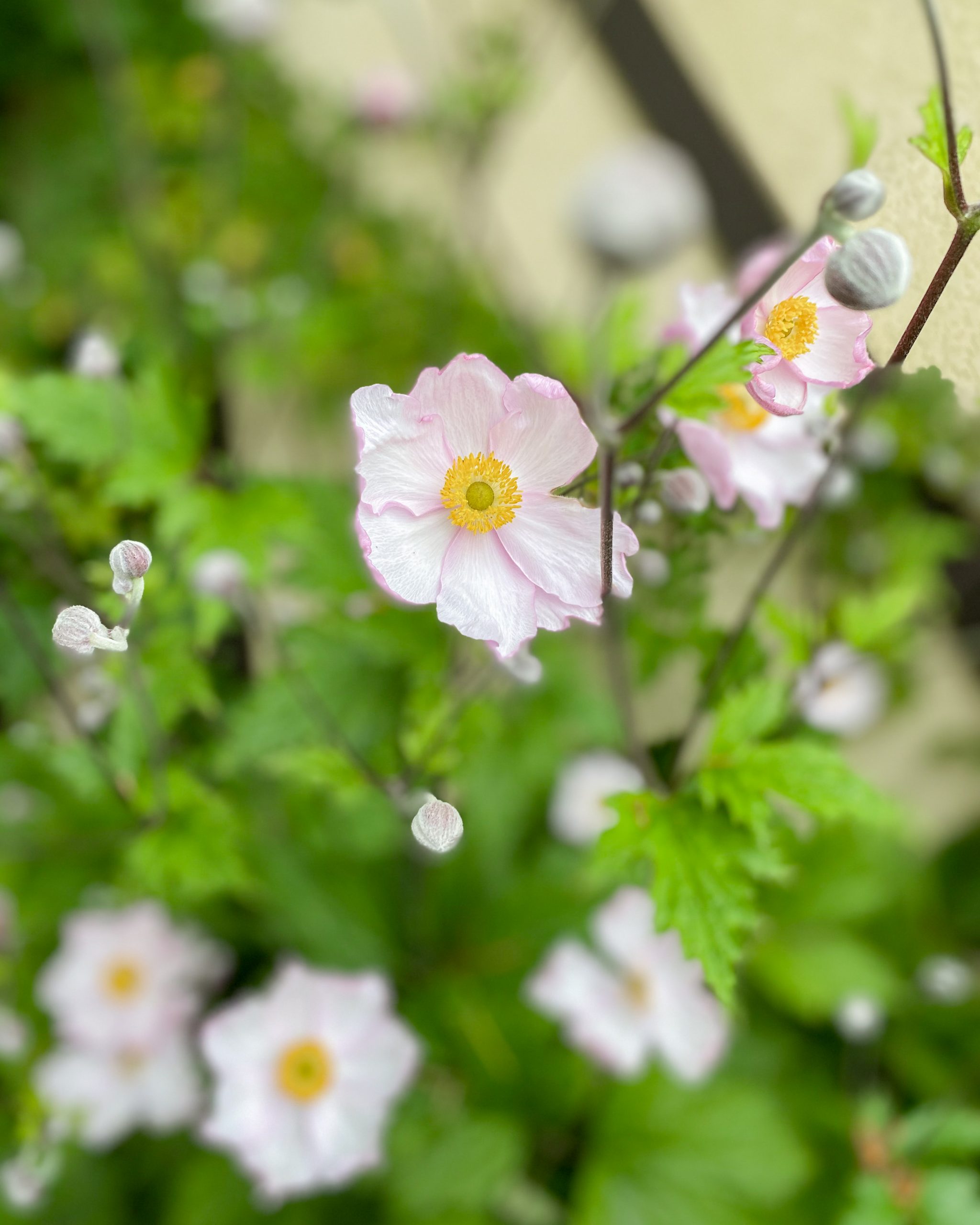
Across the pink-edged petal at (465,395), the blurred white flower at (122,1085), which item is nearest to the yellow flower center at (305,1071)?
the blurred white flower at (122,1085)

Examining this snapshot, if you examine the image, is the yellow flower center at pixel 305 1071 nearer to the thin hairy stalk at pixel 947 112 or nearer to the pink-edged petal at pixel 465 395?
the pink-edged petal at pixel 465 395

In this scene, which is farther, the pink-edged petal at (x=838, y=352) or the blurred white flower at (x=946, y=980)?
the blurred white flower at (x=946, y=980)

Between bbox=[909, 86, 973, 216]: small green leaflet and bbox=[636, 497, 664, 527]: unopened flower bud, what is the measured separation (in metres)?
0.17

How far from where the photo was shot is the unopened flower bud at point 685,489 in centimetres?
43

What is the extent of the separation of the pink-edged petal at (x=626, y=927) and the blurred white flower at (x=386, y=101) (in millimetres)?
1053

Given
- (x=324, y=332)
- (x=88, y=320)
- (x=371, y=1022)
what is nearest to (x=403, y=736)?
(x=371, y=1022)

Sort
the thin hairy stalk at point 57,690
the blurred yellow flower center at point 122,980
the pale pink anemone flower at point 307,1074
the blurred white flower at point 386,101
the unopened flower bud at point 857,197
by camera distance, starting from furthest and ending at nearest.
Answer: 1. the blurred white flower at point 386,101
2. the blurred yellow flower center at point 122,980
3. the pale pink anemone flower at point 307,1074
4. the thin hairy stalk at point 57,690
5. the unopened flower bud at point 857,197

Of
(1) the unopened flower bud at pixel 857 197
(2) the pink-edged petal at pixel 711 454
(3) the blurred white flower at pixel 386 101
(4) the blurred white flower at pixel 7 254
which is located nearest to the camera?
(1) the unopened flower bud at pixel 857 197

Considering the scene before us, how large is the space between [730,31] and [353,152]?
0.93 m

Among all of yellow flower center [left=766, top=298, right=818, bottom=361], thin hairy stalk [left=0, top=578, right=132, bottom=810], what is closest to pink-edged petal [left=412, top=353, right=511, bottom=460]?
yellow flower center [left=766, top=298, right=818, bottom=361]

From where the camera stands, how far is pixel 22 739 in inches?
29.2

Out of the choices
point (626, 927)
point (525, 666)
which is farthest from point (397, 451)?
point (626, 927)

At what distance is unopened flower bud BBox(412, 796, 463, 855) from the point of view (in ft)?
1.15

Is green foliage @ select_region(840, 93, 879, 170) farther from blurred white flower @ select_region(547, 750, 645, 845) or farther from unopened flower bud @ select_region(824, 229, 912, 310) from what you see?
blurred white flower @ select_region(547, 750, 645, 845)
